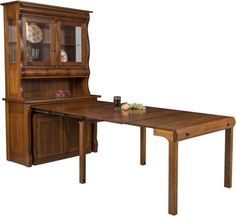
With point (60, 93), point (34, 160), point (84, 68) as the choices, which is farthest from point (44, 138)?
point (84, 68)

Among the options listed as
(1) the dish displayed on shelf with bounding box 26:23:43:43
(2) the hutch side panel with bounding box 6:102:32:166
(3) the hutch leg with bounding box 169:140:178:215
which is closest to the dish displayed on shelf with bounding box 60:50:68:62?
(1) the dish displayed on shelf with bounding box 26:23:43:43

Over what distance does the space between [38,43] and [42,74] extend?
0.46 m

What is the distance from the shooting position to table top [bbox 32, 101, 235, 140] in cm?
466

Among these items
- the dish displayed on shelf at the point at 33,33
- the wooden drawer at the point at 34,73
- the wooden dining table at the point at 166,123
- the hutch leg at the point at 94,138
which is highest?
the dish displayed on shelf at the point at 33,33

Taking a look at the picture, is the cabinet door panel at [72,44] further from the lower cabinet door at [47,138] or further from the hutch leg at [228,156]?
the hutch leg at [228,156]

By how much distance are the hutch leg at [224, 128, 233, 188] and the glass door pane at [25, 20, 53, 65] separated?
9.08ft

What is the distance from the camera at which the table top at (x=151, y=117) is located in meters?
4.66

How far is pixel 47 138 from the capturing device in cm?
627

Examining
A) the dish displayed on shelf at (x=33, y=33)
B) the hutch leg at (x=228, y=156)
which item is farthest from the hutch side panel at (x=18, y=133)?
the hutch leg at (x=228, y=156)

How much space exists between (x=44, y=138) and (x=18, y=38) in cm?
143

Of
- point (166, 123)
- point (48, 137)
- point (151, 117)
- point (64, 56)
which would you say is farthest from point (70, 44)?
point (166, 123)

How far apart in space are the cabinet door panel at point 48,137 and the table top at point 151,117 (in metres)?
0.26

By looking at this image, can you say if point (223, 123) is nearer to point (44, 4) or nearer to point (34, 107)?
point (34, 107)

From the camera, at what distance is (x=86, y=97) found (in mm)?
6742
